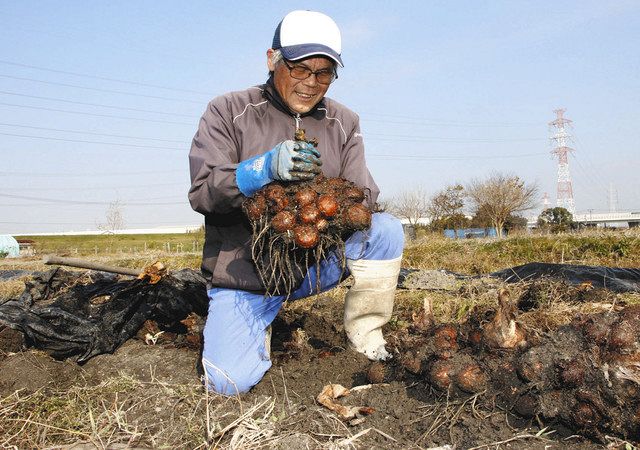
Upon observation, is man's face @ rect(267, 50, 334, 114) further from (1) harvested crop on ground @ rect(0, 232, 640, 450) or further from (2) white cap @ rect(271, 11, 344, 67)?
(1) harvested crop on ground @ rect(0, 232, 640, 450)

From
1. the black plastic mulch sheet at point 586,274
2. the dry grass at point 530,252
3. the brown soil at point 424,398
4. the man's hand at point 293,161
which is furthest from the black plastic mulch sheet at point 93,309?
the dry grass at point 530,252

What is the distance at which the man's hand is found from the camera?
7.95ft

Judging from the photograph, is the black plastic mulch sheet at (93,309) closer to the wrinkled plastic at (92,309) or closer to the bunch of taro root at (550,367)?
the wrinkled plastic at (92,309)

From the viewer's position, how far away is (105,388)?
2.63 meters

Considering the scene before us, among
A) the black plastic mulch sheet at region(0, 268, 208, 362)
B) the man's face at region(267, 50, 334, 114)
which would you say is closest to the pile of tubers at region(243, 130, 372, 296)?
the man's face at region(267, 50, 334, 114)

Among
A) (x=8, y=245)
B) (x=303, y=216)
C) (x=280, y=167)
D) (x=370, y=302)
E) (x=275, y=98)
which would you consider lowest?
(x=370, y=302)

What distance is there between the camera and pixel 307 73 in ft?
9.83

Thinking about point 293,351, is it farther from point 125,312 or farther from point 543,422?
point 543,422

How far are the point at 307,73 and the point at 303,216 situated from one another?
0.93m

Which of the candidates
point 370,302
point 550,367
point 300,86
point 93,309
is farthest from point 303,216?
point 93,309

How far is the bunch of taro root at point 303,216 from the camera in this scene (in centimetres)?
258

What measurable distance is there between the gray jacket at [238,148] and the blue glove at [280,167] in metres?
0.20

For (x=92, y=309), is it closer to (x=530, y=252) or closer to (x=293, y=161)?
(x=293, y=161)

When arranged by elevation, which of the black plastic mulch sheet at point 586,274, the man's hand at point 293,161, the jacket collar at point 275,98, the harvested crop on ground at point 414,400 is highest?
the jacket collar at point 275,98
